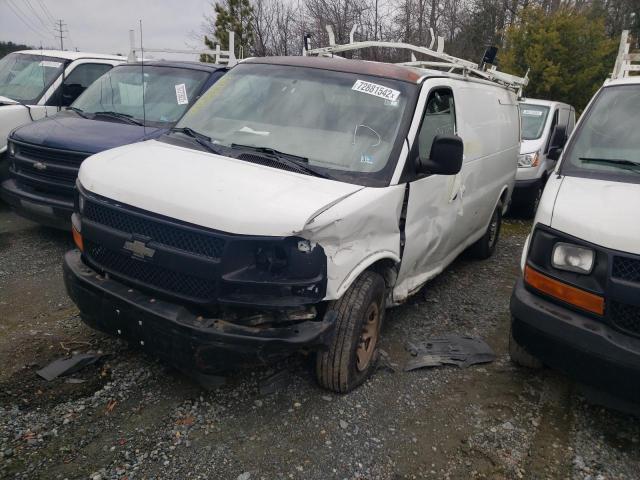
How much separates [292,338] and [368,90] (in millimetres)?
1950

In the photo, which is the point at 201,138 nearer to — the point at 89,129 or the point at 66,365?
the point at 66,365

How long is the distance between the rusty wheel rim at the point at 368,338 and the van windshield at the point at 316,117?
876mm

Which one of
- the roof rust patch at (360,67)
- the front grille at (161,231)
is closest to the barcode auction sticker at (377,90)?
the roof rust patch at (360,67)

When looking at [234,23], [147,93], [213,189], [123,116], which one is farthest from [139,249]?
[234,23]

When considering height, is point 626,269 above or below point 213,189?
below

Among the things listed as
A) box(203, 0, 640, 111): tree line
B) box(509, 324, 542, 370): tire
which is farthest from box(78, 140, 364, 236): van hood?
box(203, 0, 640, 111): tree line

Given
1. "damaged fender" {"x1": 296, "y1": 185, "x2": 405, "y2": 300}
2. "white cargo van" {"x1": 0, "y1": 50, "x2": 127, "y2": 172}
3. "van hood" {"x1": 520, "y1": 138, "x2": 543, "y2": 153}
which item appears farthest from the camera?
"van hood" {"x1": 520, "y1": 138, "x2": 543, "y2": 153}

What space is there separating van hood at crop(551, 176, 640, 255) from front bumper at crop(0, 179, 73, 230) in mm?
4448

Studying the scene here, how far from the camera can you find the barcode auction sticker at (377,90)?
12.1 ft

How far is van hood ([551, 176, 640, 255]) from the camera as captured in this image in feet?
9.01

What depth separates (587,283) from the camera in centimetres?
284

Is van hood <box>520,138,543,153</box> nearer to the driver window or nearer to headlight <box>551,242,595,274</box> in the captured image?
the driver window

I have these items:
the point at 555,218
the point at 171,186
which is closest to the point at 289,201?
the point at 171,186

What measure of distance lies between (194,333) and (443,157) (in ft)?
6.58
